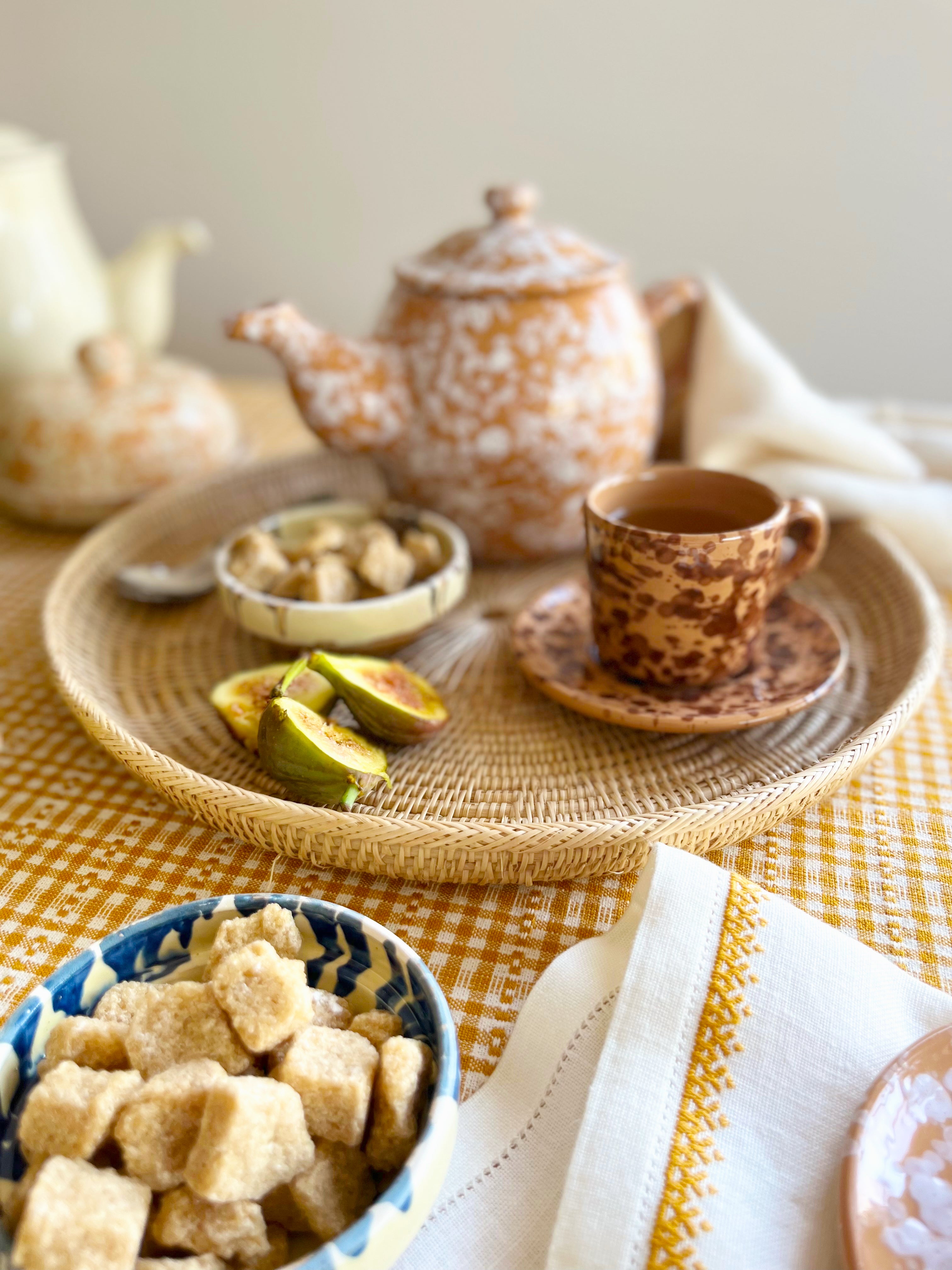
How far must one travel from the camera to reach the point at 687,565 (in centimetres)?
70

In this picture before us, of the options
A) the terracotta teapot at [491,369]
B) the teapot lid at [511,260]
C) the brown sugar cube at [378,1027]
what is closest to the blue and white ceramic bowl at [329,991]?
the brown sugar cube at [378,1027]

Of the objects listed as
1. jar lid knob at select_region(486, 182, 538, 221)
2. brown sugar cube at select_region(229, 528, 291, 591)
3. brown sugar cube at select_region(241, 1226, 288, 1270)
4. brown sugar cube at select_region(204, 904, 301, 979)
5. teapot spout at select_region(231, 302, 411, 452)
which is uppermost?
jar lid knob at select_region(486, 182, 538, 221)

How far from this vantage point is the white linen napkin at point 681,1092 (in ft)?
1.40

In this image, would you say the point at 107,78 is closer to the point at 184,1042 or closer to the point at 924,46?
the point at 924,46

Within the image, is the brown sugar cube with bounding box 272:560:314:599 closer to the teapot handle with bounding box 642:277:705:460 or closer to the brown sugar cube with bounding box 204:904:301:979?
the brown sugar cube with bounding box 204:904:301:979

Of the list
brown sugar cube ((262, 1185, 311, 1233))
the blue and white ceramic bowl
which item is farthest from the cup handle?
brown sugar cube ((262, 1185, 311, 1233))

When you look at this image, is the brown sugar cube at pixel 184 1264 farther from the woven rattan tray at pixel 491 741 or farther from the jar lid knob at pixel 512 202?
the jar lid knob at pixel 512 202

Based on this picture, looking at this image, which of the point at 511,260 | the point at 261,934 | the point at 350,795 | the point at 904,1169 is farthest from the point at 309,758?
the point at 511,260

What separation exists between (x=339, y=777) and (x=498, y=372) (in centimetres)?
44

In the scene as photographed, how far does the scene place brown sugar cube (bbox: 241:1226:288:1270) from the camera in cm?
40

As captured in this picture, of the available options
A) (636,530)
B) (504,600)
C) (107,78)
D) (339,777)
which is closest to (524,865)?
(339,777)

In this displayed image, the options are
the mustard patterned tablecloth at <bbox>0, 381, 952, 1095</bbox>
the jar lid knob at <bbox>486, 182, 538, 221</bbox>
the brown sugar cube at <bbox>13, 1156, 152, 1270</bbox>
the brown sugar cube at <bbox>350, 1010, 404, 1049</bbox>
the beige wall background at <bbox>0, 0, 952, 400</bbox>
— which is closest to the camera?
the brown sugar cube at <bbox>13, 1156, 152, 1270</bbox>

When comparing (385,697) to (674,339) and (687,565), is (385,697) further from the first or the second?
(674,339)

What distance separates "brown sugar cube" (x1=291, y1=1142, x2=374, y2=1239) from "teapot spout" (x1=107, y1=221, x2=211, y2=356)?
1269mm
